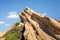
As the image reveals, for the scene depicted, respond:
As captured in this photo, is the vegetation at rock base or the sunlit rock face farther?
the vegetation at rock base

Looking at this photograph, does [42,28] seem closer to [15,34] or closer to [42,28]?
[42,28]

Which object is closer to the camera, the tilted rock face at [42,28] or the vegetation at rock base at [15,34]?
the tilted rock face at [42,28]

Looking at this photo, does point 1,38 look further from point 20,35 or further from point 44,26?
point 44,26

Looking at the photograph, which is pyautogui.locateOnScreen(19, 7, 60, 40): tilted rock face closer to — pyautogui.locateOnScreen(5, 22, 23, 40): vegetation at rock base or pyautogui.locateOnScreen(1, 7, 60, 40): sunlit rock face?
pyautogui.locateOnScreen(1, 7, 60, 40): sunlit rock face

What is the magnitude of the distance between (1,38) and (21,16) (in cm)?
864

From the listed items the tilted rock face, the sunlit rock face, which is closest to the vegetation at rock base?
the sunlit rock face

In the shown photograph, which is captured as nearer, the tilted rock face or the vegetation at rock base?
the tilted rock face

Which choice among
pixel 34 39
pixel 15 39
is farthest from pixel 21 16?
pixel 34 39

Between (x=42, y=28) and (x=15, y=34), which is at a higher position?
(x=42, y=28)

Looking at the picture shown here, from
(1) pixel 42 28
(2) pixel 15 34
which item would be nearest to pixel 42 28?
(1) pixel 42 28

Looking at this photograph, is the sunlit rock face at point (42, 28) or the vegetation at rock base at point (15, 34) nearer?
the sunlit rock face at point (42, 28)

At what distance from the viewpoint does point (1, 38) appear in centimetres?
5022

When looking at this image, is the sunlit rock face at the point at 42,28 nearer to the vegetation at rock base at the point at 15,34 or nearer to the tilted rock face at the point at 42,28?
the tilted rock face at the point at 42,28

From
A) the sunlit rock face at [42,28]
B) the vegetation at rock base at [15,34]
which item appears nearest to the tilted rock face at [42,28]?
the sunlit rock face at [42,28]
